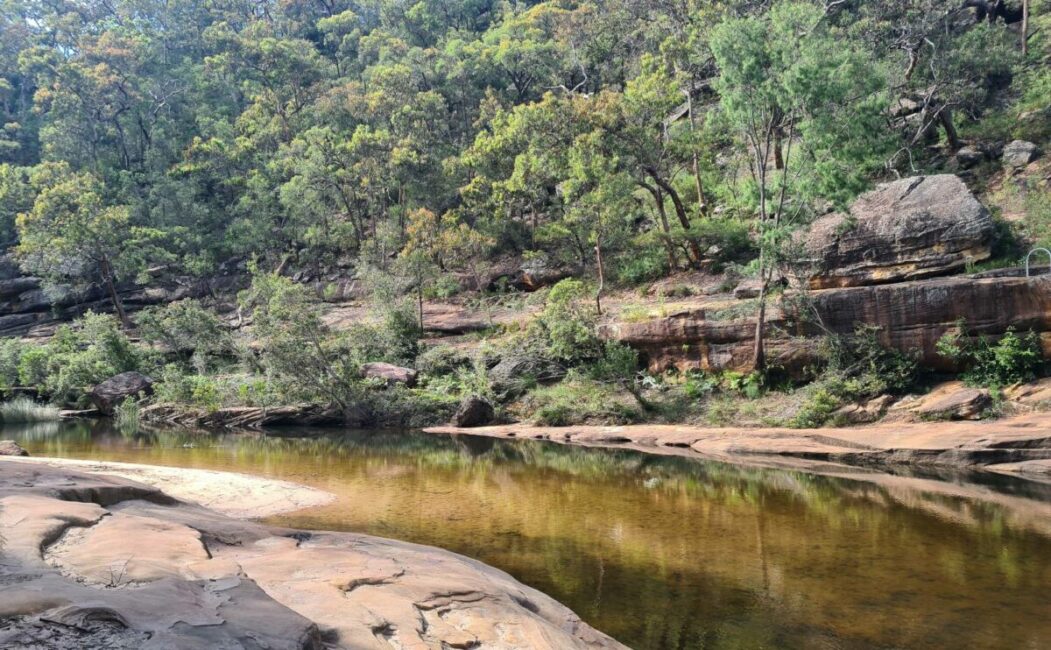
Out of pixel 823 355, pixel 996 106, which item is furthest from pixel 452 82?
pixel 823 355

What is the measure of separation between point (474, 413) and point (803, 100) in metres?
16.4

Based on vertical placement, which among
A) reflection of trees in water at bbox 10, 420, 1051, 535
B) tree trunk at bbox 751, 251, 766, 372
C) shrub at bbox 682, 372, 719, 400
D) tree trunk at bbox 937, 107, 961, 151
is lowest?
reflection of trees in water at bbox 10, 420, 1051, 535

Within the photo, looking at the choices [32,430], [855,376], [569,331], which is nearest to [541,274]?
[569,331]

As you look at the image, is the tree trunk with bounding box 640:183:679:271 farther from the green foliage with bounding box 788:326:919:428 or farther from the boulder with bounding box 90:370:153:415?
the boulder with bounding box 90:370:153:415

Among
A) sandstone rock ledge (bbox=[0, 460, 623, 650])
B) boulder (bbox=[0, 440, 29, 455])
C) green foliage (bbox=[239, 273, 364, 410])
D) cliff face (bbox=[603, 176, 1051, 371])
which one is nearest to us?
sandstone rock ledge (bbox=[0, 460, 623, 650])

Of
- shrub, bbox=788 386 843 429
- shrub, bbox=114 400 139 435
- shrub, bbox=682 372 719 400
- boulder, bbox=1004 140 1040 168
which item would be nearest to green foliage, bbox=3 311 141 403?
shrub, bbox=114 400 139 435

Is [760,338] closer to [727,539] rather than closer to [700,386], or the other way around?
[700,386]

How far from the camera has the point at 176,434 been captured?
87.1 feet

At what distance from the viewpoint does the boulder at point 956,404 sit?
59.5ft

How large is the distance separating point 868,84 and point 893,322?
8.39 metres

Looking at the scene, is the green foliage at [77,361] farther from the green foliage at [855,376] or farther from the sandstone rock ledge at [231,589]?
the green foliage at [855,376]

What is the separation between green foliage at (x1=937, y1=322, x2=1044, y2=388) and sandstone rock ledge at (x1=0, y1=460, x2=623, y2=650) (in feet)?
58.1

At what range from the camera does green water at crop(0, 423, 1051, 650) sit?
7.23 meters

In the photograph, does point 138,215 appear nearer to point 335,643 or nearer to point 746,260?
point 746,260
